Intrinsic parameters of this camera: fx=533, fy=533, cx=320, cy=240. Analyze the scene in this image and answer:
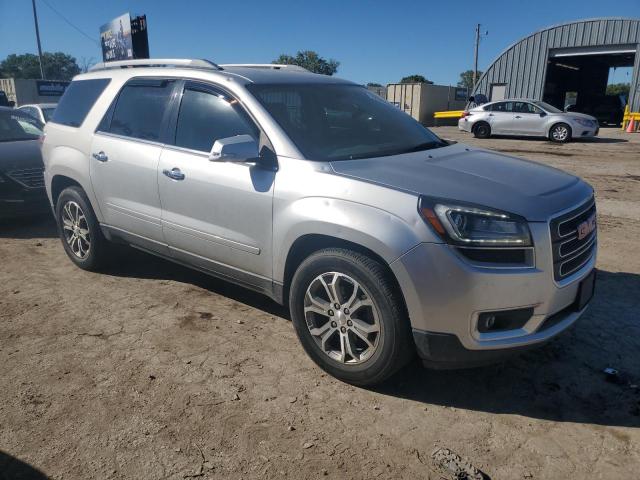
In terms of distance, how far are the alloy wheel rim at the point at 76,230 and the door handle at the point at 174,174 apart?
1.42 meters

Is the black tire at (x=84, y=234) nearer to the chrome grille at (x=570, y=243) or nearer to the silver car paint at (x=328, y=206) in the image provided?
the silver car paint at (x=328, y=206)

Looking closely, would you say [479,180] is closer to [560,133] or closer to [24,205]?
[24,205]

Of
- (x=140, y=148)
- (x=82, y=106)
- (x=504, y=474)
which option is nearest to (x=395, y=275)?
(x=504, y=474)

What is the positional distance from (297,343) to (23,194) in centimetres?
493

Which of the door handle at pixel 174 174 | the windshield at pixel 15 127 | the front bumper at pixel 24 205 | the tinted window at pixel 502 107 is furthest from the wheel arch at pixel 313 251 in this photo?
the tinted window at pixel 502 107

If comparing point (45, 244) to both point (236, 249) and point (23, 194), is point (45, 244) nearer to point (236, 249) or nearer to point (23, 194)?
point (23, 194)

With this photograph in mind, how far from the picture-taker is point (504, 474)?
2461 millimetres

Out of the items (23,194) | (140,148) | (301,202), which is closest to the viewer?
(301,202)

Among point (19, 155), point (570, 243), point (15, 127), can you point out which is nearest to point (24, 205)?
point (19, 155)

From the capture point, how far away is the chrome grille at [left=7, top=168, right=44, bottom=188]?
266 inches

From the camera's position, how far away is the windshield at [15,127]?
7.48 m

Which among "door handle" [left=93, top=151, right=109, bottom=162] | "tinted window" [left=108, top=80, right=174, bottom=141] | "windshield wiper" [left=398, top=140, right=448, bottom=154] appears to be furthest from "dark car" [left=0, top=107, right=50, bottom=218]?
"windshield wiper" [left=398, top=140, right=448, bottom=154]

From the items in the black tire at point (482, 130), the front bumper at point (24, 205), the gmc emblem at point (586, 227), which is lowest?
the black tire at point (482, 130)

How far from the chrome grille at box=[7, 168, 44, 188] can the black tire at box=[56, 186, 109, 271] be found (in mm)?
1990
